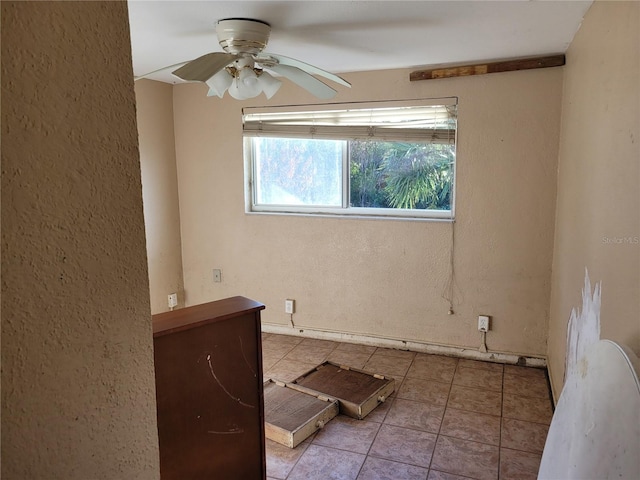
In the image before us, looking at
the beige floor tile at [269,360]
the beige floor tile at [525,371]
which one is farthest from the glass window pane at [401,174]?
the beige floor tile at [269,360]

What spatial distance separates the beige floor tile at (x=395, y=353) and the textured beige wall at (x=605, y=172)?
1051 mm

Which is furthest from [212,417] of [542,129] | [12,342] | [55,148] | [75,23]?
[542,129]

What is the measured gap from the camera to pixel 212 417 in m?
1.58

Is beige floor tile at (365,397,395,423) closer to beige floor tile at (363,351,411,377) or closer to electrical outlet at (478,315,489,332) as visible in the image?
beige floor tile at (363,351,411,377)

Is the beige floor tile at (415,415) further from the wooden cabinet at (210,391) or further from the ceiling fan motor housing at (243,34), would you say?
the ceiling fan motor housing at (243,34)

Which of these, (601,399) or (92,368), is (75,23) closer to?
(92,368)

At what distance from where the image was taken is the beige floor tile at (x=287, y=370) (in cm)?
311

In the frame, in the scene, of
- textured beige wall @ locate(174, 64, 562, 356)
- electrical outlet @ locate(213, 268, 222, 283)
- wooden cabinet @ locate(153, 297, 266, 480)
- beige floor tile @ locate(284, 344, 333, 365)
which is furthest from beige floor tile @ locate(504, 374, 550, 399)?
electrical outlet @ locate(213, 268, 222, 283)

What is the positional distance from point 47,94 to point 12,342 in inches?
13.4

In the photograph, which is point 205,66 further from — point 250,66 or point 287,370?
point 287,370

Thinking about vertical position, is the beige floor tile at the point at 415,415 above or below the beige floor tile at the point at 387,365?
below

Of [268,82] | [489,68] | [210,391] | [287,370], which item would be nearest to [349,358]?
[287,370]

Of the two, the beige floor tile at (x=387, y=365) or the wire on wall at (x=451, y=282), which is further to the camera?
the wire on wall at (x=451, y=282)

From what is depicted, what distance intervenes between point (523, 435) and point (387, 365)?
106 cm
